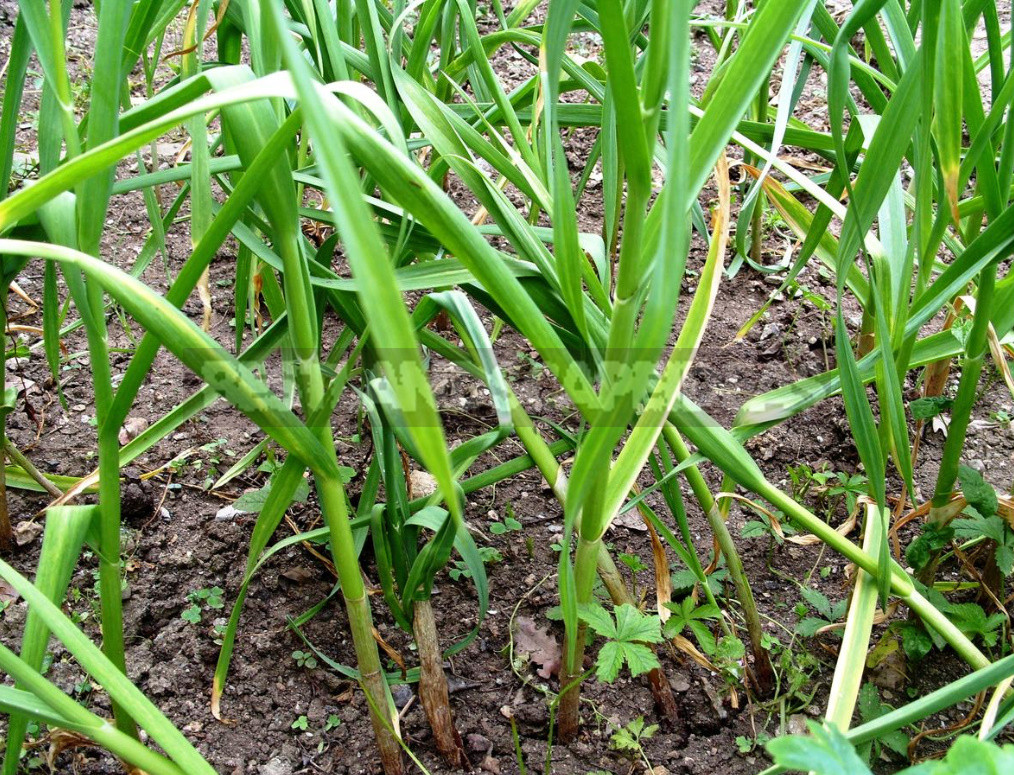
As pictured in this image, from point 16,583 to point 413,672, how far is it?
0.54 meters

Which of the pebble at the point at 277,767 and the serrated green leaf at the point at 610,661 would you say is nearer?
the serrated green leaf at the point at 610,661

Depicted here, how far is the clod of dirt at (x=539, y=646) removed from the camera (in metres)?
1.15

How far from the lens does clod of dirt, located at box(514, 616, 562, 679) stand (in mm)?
1147

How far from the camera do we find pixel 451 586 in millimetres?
1248

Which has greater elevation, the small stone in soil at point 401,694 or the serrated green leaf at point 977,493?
the serrated green leaf at point 977,493

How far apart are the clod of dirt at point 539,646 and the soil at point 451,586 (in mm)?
14

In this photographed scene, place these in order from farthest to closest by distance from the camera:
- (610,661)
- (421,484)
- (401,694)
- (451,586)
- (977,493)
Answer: (421,484) < (451,586) < (401,694) < (977,493) < (610,661)

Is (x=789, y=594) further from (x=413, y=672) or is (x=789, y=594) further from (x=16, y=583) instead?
(x=16, y=583)

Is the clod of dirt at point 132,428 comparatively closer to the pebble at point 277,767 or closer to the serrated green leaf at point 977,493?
the pebble at point 277,767

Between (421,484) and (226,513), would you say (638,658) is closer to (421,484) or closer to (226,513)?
(421,484)

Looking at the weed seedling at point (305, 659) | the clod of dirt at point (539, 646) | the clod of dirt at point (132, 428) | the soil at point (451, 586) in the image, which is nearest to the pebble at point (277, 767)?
the soil at point (451, 586)

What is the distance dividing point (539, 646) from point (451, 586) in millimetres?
162

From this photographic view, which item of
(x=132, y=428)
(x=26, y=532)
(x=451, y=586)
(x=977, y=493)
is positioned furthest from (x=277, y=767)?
(x=977, y=493)

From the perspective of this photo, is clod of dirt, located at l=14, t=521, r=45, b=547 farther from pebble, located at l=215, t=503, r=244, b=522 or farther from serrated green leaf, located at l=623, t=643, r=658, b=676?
serrated green leaf, located at l=623, t=643, r=658, b=676
